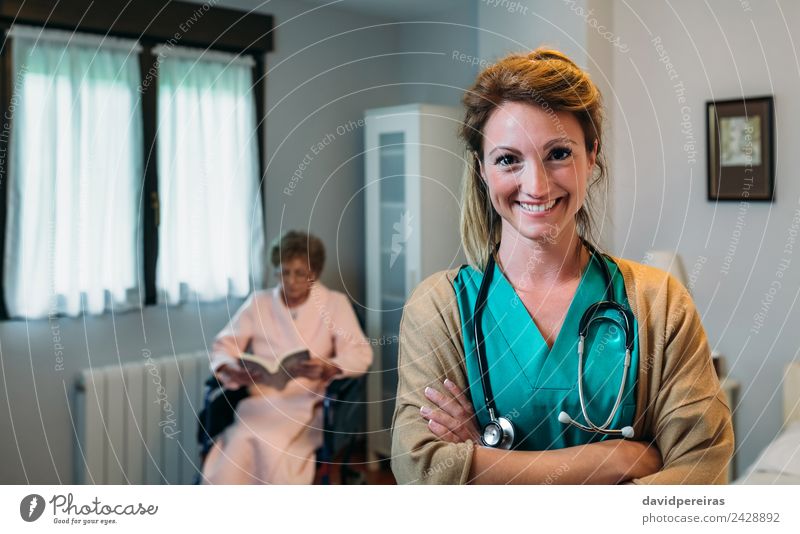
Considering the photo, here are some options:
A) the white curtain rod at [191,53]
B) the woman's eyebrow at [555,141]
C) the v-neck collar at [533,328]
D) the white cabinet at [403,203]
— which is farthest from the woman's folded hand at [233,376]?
the woman's eyebrow at [555,141]

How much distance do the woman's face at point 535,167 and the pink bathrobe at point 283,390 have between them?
0.79 m

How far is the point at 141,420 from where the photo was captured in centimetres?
154

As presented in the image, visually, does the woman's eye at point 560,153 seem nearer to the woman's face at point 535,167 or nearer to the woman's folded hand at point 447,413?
the woman's face at point 535,167

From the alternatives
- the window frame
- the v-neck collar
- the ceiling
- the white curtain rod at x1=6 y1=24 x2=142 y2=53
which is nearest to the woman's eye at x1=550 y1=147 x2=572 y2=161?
the v-neck collar

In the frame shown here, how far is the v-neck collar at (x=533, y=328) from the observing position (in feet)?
2.17

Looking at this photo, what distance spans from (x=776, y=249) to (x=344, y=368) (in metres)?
0.85

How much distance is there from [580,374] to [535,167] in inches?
A: 7.8

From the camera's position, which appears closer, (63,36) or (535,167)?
(535,167)

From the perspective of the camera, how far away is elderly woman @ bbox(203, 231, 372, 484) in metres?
1.39

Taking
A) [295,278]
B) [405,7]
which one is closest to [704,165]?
[405,7]

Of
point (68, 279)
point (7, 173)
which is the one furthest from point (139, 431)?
point (7, 173)

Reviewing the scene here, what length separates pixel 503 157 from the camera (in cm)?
64

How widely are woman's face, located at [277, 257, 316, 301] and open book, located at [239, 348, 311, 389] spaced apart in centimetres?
12

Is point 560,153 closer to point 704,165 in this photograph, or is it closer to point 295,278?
point 704,165
